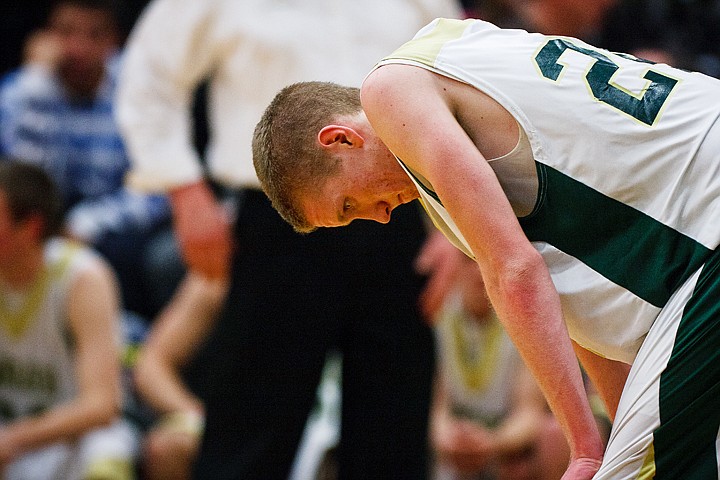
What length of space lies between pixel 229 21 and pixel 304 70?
1.03 ft

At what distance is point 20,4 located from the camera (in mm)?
7605

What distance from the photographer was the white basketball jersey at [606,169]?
7.48 ft

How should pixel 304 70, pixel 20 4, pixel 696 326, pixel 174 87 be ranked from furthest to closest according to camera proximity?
pixel 20 4
pixel 174 87
pixel 304 70
pixel 696 326

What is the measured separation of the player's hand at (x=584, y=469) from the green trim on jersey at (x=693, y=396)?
11 cm

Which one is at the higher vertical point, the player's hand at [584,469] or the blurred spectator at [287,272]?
the player's hand at [584,469]

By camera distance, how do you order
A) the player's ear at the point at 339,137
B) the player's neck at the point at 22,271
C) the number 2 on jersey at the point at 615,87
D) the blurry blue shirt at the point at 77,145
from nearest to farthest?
the number 2 on jersey at the point at 615,87
the player's ear at the point at 339,137
the player's neck at the point at 22,271
the blurry blue shirt at the point at 77,145

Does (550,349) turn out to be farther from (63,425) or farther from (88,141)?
(88,141)

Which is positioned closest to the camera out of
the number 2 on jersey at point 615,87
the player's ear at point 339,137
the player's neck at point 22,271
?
the number 2 on jersey at point 615,87

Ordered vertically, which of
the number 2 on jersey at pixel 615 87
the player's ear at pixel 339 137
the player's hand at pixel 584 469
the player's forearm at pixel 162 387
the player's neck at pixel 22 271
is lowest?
the player's forearm at pixel 162 387

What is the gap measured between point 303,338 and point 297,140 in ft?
4.68

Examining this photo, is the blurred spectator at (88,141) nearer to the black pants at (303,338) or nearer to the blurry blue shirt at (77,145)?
the blurry blue shirt at (77,145)

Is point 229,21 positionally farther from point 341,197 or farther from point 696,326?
point 696,326

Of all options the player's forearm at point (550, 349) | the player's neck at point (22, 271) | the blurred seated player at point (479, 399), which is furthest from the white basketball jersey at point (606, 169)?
the player's neck at point (22, 271)

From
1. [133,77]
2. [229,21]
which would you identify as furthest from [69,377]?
[229,21]
